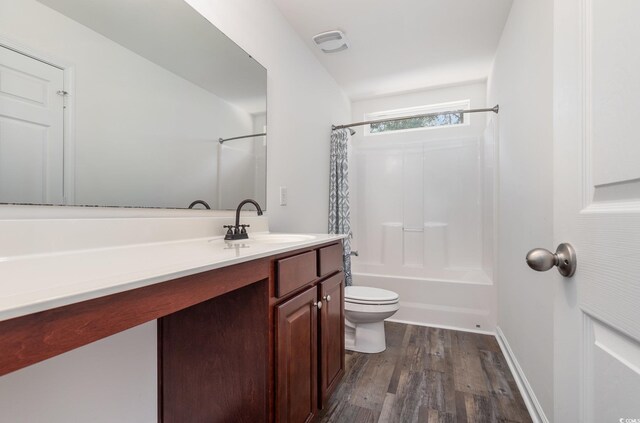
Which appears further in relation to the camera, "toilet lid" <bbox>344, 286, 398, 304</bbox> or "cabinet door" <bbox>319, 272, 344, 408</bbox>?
"toilet lid" <bbox>344, 286, 398, 304</bbox>

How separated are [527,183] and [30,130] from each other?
2063mm

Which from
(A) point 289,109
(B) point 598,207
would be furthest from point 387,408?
(A) point 289,109

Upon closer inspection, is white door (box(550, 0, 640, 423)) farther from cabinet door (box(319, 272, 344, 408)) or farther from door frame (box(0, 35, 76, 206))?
door frame (box(0, 35, 76, 206))

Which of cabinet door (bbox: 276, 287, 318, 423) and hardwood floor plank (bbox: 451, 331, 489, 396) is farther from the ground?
cabinet door (bbox: 276, 287, 318, 423)

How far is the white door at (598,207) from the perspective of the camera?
39cm

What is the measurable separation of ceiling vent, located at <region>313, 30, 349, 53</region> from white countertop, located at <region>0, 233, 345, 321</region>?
6.07ft

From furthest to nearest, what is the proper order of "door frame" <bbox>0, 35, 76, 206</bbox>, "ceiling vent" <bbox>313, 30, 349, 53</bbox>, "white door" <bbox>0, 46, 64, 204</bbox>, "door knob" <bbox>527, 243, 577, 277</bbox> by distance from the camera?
"ceiling vent" <bbox>313, 30, 349, 53</bbox> → "door frame" <bbox>0, 35, 76, 206</bbox> → "white door" <bbox>0, 46, 64, 204</bbox> → "door knob" <bbox>527, 243, 577, 277</bbox>

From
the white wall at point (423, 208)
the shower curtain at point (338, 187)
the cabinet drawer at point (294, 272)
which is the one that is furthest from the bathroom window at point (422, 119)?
the cabinet drawer at point (294, 272)

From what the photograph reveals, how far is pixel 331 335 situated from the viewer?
1.43 metres

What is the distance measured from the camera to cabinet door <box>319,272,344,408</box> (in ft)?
4.36

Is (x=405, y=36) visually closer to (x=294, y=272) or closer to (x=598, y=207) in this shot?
(x=294, y=272)

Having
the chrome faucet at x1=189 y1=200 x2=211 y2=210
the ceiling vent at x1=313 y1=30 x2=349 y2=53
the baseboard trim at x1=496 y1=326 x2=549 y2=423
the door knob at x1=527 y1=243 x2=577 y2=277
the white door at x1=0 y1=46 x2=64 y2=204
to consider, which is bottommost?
Result: the baseboard trim at x1=496 y1=326 x2=549 y2=423

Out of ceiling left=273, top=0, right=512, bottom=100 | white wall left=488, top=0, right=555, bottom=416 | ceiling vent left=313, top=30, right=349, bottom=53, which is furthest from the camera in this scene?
ceiling vent left=313, top=30, right=349, bottom=53

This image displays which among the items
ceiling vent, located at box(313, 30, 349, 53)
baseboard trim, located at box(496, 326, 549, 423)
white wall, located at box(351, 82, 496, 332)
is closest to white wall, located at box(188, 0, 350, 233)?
ceiling vent, located at box(313, 30, 349, 53)
